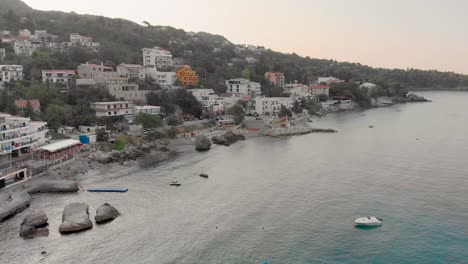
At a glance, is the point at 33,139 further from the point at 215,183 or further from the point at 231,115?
the point at 231,115

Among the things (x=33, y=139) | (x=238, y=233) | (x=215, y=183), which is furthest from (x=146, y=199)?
(x=33, y=139)

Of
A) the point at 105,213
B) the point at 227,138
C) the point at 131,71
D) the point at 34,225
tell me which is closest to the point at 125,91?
the point at 131,71

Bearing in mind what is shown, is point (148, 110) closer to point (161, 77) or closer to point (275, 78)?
point (161, 77)

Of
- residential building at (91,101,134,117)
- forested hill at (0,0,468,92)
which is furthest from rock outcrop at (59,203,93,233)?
forested hill at (0,0,468,92)

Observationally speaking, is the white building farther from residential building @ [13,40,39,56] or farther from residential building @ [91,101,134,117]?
residential building @ [13,40,39,56]

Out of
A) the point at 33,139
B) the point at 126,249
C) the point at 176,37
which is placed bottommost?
the point at 126,249
